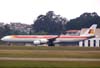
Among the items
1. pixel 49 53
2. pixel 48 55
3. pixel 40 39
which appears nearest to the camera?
pixel 48 55

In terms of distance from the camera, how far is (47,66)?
24.4 metres

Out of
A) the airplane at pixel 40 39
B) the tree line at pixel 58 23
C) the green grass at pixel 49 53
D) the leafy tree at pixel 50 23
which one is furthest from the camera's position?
the leafy tree at pixel 50 23

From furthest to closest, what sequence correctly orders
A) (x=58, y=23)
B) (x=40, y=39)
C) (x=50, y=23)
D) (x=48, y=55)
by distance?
(x=58, y=23), (x=50, y=23), (x=40, y=39), (x=48, y=55)

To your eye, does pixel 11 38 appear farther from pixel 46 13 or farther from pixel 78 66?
pixel 46 13

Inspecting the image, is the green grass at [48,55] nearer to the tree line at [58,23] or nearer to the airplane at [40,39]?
the airplane at [40,39]

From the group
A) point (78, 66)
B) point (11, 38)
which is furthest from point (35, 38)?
point (78, 66)

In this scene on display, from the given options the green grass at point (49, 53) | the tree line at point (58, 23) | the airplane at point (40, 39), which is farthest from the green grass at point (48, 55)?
the tree line at point (58, 23)

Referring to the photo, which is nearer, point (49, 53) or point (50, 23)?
point (49, 53)

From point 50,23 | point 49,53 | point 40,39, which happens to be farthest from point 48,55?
point 50,23

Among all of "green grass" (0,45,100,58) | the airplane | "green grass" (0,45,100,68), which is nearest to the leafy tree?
the airplane

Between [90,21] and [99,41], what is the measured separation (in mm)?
62648

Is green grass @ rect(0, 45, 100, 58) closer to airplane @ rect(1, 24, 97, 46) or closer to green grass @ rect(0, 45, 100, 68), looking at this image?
green grass @ rect(0, 45, 100, 68)

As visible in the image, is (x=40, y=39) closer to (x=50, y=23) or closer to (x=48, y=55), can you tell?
(x=48, y=55)

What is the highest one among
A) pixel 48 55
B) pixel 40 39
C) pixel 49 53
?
pixel 48 55
